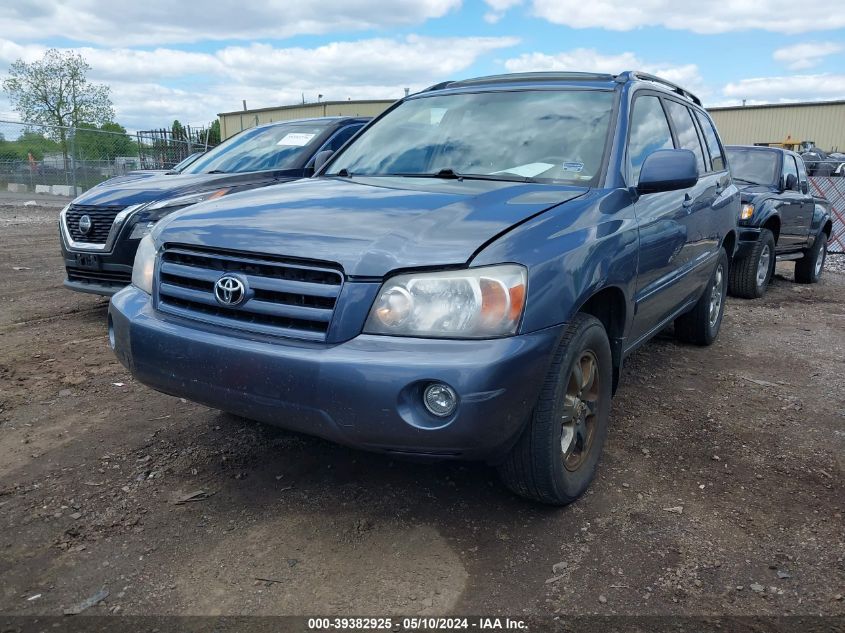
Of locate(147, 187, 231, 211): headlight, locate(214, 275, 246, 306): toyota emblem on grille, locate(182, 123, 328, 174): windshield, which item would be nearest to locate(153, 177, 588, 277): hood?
locate(214, 275, 246, 306): toyota emblem on grille

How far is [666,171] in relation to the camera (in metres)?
3.19

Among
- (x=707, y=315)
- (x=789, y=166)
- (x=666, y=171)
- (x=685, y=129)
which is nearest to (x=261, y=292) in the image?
(x=666, y=171)

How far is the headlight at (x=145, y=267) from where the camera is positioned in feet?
9.58

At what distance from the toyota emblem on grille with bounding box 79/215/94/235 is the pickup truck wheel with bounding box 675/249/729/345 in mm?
4689

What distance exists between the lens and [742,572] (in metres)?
2.48

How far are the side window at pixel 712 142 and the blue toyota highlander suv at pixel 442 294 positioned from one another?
185 cm

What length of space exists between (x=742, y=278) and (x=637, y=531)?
5.79 meters

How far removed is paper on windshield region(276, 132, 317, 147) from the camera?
22.0 feet

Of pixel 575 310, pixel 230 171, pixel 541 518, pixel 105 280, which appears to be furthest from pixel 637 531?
pixel 230 171

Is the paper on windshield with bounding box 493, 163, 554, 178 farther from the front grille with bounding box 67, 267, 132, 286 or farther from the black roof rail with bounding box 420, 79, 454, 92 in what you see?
the front grille with bounding box 67, 267, 132, 286

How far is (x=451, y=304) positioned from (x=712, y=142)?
3915mm

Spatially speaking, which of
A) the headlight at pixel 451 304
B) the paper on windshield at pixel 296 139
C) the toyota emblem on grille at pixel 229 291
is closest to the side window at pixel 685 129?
the headlight at pixel 451 304

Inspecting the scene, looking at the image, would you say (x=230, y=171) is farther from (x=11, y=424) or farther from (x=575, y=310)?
(x=575, y=310)

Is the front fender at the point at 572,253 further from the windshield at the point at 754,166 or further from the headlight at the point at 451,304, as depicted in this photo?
the windshield at the point at 754,166
